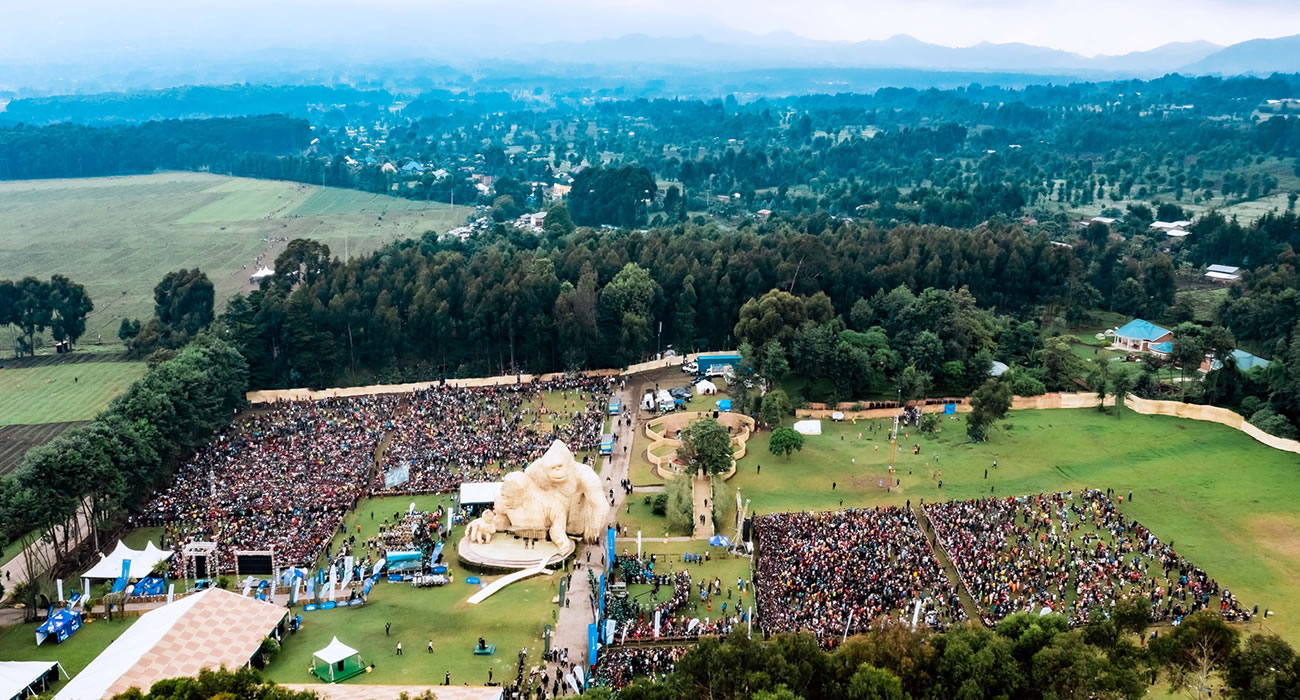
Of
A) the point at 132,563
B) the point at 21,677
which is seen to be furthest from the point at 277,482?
the point at 21,677

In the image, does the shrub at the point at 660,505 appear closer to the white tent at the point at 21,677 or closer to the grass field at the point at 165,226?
the white tent at the point at 21,677

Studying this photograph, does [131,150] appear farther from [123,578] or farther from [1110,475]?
[1110,475]

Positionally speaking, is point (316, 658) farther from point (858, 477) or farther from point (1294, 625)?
point (1294, 625)

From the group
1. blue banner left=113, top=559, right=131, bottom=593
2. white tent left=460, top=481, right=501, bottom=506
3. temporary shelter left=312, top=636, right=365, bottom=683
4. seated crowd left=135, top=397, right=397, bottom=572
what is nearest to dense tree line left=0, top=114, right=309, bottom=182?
seated crowd left=135, top=397, right=397, bottom=572

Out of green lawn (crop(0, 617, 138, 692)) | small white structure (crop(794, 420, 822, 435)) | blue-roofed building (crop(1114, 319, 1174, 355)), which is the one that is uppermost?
blue-roofed building (crop(1114, 319, 1174, 355))

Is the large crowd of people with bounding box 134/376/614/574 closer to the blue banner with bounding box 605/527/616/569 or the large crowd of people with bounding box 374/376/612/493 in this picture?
the large crowd of people with bounding box 374/376/612/493

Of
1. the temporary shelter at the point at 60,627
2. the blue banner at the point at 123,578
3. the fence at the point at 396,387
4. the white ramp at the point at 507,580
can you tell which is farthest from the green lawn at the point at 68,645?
the fence at the point at 396,387
